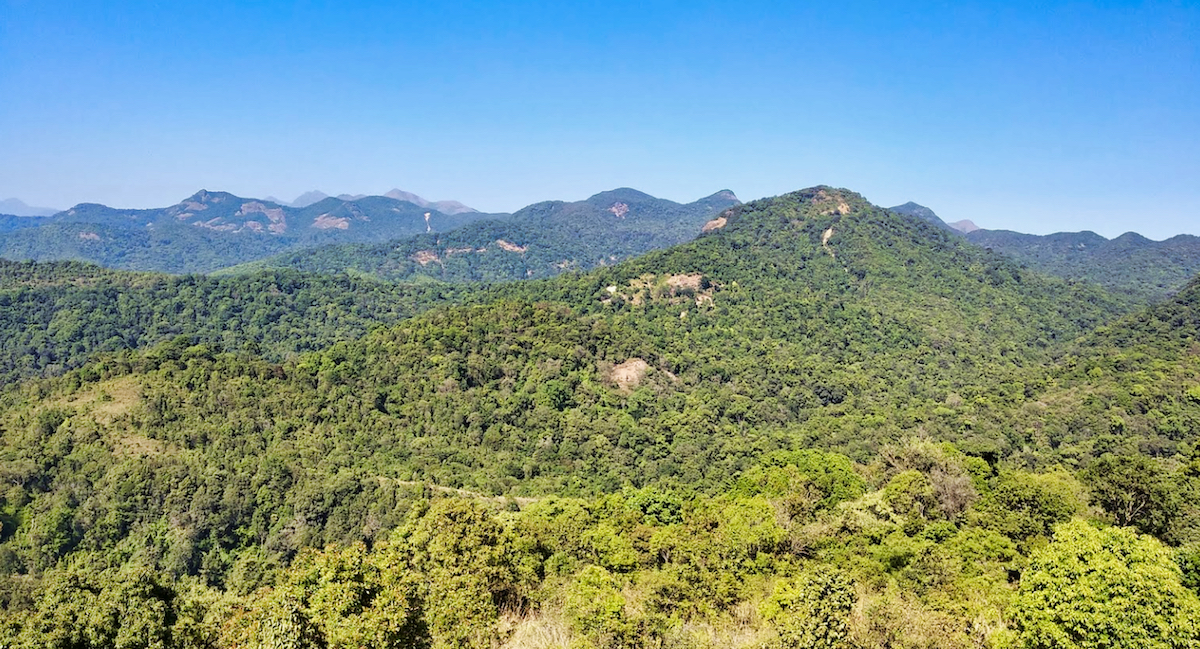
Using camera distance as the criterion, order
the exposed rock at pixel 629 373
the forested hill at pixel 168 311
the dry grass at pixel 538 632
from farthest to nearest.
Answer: the forested hill at pixel 168 311 → the exposed rock at pixel 629 373 → the dry grass at pixel 538 632

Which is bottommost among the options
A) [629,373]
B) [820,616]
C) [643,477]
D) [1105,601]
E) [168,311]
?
[643,477]

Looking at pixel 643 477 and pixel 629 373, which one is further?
pixel 629 373

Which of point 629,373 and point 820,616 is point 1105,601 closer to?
point 820,616

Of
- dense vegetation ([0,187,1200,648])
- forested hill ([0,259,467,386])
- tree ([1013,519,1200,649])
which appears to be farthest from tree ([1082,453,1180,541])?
forested hill ([0,259,467,386])

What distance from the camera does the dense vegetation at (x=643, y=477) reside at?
63.1 feet

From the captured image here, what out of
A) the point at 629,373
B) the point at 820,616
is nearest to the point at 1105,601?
the point at 820,616

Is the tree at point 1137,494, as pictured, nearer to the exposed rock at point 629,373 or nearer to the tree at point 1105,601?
the tree at point 1105,601

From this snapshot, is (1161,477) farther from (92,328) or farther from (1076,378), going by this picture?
(92,328)

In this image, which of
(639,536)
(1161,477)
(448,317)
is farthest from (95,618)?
(448,317)

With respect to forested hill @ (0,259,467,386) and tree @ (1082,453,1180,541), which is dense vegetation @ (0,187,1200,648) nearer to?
tree @ (1082,453,1180,541)

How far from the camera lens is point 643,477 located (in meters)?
67.5

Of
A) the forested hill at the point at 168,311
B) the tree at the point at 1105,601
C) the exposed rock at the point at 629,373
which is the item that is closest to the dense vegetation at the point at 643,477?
the tree at the point at 1105,601

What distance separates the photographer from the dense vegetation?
63.1ft

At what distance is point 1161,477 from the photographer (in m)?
36.4
